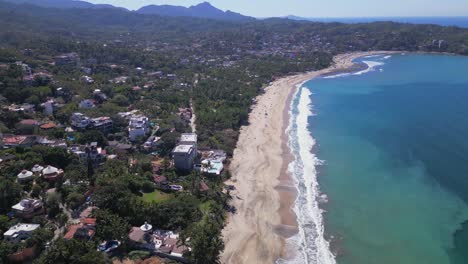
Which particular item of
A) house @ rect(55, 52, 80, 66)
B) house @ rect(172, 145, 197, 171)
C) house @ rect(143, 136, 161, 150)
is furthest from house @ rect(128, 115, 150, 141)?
house @ rect(55, 52, 80, 66)

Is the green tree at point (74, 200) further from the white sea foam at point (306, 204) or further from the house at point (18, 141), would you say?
the white sea foam at point (306, 204)

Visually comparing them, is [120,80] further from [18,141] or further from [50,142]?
[18,141]

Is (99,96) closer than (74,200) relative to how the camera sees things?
No

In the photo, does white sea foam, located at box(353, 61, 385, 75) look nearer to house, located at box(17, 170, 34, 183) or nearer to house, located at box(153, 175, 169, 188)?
house, located at box(153, 175, 169, 188)

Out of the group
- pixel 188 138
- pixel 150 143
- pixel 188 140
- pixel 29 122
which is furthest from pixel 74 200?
pixel 29 122

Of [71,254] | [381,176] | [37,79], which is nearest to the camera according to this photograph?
[71,254]
